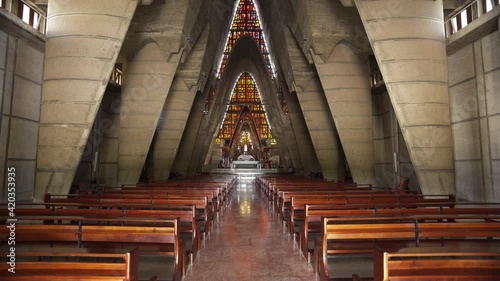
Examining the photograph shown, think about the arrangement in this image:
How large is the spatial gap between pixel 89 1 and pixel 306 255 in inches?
256

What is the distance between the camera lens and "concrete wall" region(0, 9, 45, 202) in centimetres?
674

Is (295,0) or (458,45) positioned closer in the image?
(458,45)

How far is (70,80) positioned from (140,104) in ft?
14.5

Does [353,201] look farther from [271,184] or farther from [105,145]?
[105,145]

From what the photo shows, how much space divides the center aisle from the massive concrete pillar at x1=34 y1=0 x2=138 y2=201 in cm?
341

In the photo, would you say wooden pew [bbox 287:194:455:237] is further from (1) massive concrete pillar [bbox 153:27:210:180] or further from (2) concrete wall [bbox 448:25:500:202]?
(1) massive concrete pillar [bbox 153:27:210:180]

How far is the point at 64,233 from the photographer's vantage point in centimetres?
277

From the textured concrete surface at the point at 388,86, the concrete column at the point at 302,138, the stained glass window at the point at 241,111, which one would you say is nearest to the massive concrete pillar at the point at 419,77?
the textured concrete surface at the point at 388,86

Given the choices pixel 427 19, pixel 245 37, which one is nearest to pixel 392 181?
pixel 427 19

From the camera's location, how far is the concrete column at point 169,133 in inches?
551

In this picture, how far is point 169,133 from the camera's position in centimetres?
1409

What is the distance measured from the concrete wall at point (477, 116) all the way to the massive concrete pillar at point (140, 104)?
8451 millimetres

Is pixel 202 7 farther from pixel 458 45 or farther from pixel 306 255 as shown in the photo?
pixel 306 255

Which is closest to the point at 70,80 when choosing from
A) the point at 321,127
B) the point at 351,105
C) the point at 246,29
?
the point at 351,105
